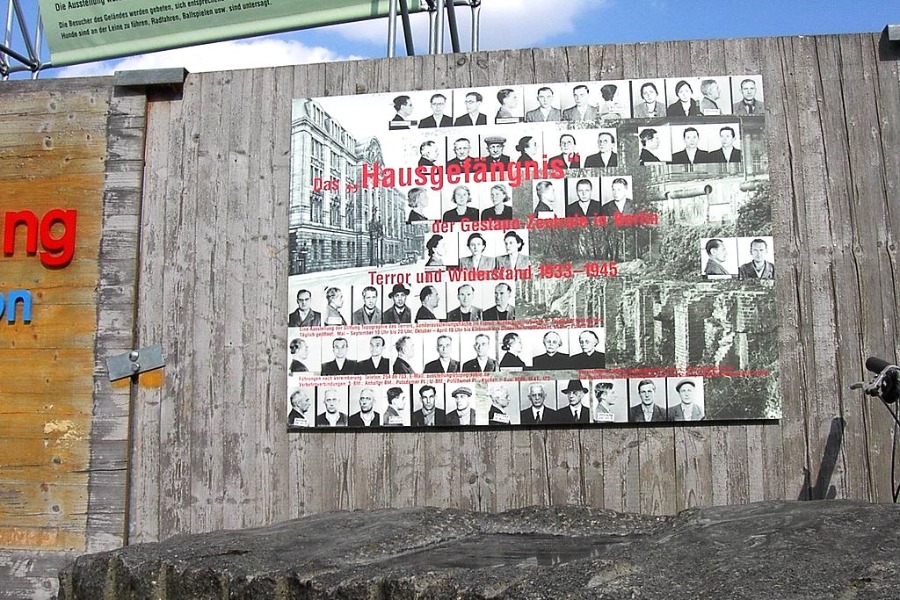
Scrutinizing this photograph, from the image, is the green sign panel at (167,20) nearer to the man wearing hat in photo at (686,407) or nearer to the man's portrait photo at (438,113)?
the man's portrait photo at (438,113)

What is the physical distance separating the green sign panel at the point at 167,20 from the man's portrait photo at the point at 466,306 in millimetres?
2345

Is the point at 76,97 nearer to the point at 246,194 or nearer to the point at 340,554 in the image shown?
the point at 246,194

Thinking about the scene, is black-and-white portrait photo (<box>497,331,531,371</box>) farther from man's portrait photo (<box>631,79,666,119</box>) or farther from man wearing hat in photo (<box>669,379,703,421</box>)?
man's portrait photo (<box>631,79,666,119</box>)

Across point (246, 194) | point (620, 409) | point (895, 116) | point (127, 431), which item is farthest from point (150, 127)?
point (895, 116)

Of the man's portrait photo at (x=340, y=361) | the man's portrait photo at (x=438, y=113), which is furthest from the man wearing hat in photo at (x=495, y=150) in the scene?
the man's portrait photo at (x=340, y=361)

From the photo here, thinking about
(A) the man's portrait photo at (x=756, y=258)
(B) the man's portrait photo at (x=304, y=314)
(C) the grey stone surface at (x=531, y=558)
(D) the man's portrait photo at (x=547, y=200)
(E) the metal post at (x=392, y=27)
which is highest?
(E) the metal post at (x=392, y=27)

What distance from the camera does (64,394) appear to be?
17.4 ft

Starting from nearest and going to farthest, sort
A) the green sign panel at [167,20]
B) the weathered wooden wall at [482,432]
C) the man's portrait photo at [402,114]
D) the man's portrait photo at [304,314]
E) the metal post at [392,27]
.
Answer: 1. the weathered wooden wall at [482,432]
2. the man's portrait photo at [304,314]
3. the man's portrait photo at [402,114]
4. the metal post at [392,27]
5. the green sign panel at [167,20]

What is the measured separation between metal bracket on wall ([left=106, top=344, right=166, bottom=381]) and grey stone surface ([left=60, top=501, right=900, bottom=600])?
1.56m

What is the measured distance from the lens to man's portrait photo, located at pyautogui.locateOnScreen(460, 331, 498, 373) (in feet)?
16.2

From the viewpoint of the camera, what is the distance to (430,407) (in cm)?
A: 495

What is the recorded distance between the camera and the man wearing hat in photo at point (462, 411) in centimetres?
493

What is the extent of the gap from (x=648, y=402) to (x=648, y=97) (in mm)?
1625

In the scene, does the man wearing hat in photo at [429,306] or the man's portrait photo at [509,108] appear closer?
the man wearing hat in photo at [429,306]
